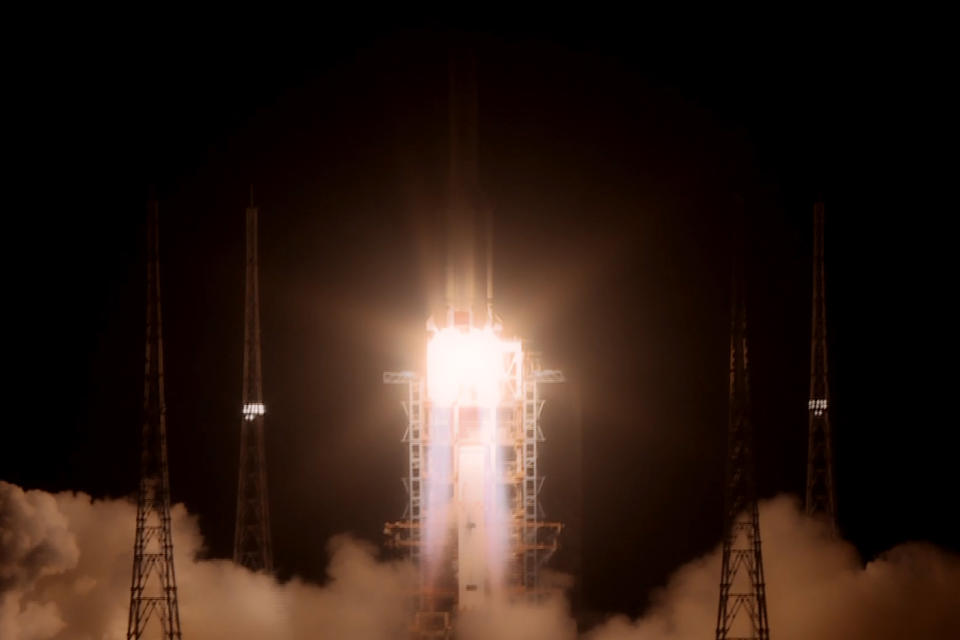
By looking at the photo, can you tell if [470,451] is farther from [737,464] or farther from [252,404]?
[737,464]

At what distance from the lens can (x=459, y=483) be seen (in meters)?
33.7

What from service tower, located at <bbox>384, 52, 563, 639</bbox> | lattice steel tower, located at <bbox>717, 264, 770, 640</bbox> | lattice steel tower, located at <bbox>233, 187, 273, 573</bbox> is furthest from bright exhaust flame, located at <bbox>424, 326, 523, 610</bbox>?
lattice steel tower, located at <bbox>717, 264, 770, 640</bbox>

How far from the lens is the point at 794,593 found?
3509 centimetres

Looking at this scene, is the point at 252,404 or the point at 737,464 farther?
the point at 252,404

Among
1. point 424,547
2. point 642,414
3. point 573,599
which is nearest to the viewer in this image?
point 424,547

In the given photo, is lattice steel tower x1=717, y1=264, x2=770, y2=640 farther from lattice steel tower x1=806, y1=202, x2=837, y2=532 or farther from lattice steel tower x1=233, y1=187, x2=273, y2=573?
lattice steel tower x1=233, y1=187, x2=273, y2=573

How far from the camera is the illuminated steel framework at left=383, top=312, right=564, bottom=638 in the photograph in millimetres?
33812

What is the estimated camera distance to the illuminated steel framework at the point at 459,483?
33812 mm

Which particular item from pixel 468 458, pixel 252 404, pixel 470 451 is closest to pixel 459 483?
pixel 468 458

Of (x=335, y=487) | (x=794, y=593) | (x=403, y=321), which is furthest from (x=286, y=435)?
(x=794, y=593)

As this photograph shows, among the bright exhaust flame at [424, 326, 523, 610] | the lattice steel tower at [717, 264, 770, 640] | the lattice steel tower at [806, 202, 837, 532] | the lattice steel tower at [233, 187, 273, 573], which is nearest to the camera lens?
the lattice steel tower at [717, 264, 770, 640]

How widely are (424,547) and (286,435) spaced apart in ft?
26.1

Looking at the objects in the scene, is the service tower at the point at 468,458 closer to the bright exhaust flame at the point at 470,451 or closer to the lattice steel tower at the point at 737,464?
the bright exhaust flame at the point at 470,451

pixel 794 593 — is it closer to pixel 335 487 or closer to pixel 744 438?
pixel 744 438
